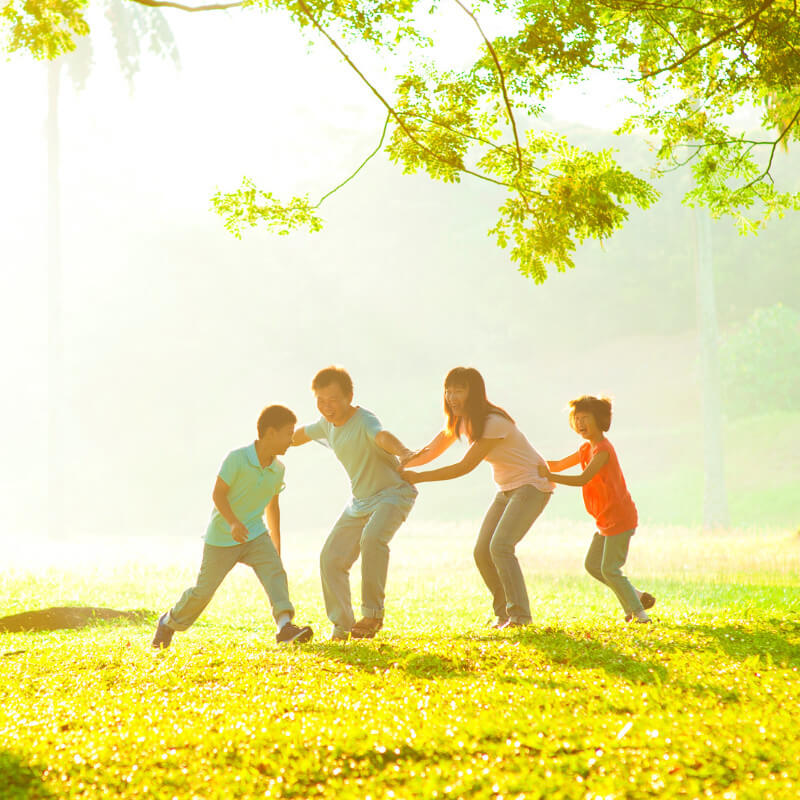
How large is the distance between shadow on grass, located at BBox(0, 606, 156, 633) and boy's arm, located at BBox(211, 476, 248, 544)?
5.05 metres

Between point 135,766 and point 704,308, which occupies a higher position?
point 704,308

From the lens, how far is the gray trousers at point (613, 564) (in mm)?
9039

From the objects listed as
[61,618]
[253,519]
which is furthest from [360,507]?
[61,618]

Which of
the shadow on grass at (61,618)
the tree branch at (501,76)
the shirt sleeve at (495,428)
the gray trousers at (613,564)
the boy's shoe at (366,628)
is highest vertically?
the tree branch at (501,76)

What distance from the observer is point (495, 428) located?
8719 mm

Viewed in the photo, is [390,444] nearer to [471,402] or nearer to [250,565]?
[471,402]

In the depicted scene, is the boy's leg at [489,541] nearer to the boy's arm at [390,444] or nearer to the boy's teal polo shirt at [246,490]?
the boy's arm at [390,444]

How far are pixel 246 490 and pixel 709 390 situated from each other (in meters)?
25.8

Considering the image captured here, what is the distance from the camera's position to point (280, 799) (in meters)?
4.64

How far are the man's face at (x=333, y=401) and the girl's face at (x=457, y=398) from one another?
2.89 ft

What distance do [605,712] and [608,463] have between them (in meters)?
3.61

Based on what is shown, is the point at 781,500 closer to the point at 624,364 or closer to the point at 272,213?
the point at 624,364

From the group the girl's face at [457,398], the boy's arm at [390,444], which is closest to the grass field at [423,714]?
the boy's arm at [390,444]

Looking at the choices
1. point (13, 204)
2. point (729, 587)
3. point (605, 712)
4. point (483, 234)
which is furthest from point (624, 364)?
point (605, 712)
